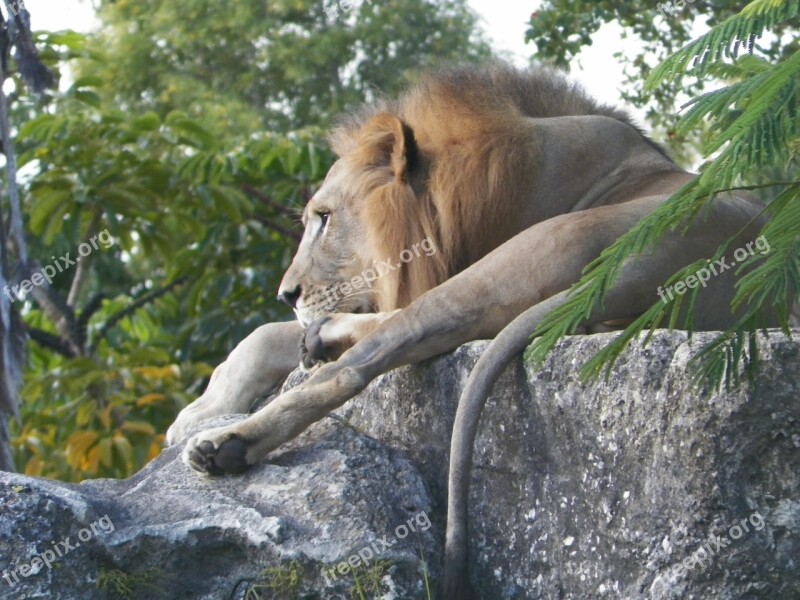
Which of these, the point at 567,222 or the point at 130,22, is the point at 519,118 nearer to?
the point at 567,222

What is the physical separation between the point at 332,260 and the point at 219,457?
4.33 feet

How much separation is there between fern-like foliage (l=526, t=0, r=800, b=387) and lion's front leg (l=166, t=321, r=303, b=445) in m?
1.62

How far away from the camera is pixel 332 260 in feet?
15.0

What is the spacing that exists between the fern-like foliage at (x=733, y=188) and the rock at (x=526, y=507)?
5.0 inches

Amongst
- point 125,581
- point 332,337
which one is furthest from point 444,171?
point 125,581

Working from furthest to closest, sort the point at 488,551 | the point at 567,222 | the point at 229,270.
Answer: the point at 229,270
the point at 567,222
the point at 488,551

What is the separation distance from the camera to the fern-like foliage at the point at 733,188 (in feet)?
7.69

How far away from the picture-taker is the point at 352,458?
137 inches

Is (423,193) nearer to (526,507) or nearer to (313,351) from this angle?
(313,351)

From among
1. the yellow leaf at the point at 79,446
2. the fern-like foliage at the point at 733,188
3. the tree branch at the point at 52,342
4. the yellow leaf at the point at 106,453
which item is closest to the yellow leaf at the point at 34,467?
the yellow leaf at the point at 79,446

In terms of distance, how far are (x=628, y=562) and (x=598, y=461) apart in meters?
0.25

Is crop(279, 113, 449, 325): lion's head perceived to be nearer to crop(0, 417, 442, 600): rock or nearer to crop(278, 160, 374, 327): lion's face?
crop(278, 160, 374, 327): lion's face

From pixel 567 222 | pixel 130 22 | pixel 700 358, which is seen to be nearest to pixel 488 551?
pixel 700 358

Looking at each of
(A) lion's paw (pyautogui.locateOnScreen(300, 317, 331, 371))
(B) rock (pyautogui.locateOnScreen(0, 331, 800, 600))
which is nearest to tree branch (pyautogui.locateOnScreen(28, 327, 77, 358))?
(A) lion's paw (pyautogui.locateOnScreen(300, 317, 331, 371))
